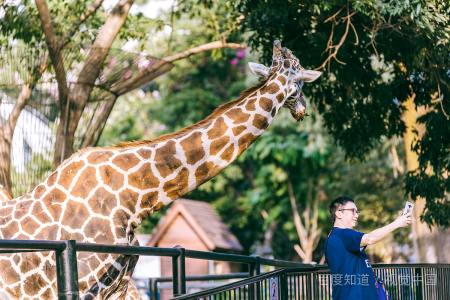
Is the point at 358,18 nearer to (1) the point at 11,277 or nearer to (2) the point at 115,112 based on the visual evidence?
(1) the point at 11,277

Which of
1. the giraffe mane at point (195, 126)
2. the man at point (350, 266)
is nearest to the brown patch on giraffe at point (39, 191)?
the giraffe mane at point (195, 126)

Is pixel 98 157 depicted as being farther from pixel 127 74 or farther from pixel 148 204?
pixel 127 74

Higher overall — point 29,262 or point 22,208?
point 22,208

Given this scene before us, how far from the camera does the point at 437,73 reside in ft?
23.8

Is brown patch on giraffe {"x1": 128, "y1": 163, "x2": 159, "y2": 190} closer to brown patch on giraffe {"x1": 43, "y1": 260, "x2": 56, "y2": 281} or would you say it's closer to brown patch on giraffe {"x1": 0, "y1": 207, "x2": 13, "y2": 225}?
brown patch on giraffe {"x1": 43, "y1": 260, "x2": 56, "y2": 281}

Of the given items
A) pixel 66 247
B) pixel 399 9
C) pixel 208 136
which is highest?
pixel 399 9

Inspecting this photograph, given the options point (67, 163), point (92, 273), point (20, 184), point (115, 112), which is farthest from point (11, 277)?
point (115, 112)

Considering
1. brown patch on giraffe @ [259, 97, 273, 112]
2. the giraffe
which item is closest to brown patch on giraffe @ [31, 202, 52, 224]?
the giraffe

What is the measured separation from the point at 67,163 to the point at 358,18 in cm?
531

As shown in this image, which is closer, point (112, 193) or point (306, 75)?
point (112, 193)

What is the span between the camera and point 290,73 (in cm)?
507

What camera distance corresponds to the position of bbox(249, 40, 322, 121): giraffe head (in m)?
5.04

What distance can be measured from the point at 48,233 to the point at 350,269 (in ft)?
7.48

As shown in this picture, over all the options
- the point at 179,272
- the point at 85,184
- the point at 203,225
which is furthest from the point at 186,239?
the point at 179,272
